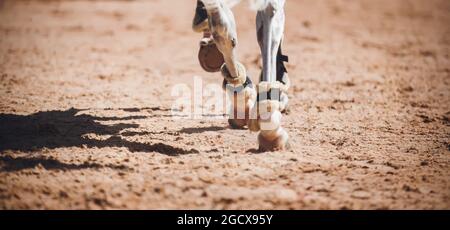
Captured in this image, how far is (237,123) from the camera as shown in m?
4.10

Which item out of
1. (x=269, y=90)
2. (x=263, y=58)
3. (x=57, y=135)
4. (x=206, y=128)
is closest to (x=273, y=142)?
(x=269, y=90)

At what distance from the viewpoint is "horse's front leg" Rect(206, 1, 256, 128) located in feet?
10.8

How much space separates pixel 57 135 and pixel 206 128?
129cm

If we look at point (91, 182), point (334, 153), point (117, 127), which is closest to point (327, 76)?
point (334, 153)

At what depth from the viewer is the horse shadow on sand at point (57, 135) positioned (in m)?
3.16

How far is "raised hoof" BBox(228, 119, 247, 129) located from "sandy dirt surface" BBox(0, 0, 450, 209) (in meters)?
0.12

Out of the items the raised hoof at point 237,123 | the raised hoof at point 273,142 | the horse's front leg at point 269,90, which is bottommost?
the raised hoof at point 273,142

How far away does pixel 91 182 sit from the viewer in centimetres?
287

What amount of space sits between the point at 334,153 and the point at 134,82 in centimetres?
325

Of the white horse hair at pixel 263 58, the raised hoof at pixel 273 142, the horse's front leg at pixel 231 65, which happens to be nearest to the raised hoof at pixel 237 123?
the horse's front leg at pixel 231 65

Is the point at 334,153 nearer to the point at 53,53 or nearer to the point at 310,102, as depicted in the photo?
the point at 310,102

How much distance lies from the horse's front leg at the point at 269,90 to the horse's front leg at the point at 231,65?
0.24 metres

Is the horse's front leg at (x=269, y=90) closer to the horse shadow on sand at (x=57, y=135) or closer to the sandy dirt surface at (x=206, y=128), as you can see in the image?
the sandy dirt surface at (x=206, y=128)

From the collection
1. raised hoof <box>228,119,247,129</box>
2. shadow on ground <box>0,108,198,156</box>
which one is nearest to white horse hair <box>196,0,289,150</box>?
raised hoof <box>228,119,247,129</box>
